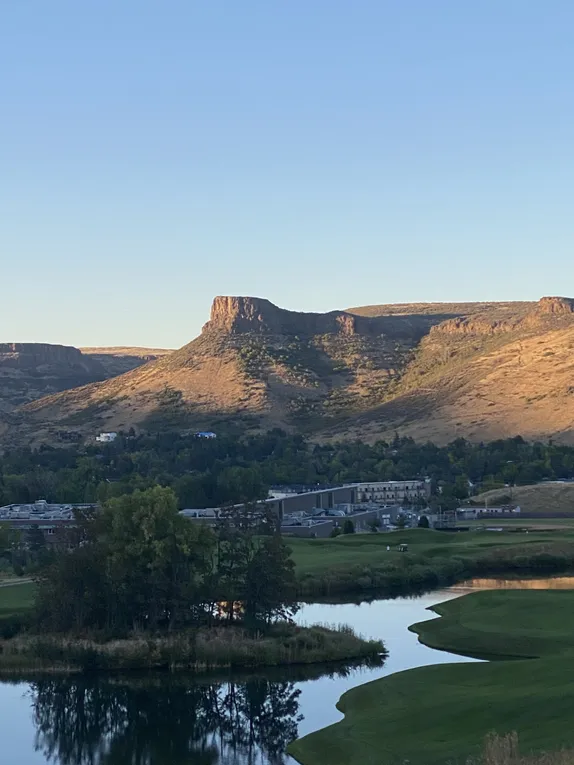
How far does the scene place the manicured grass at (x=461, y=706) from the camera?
37.0 m

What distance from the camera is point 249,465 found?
156m

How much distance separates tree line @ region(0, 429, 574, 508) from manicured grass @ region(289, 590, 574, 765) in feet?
199

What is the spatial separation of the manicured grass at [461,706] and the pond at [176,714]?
142cm

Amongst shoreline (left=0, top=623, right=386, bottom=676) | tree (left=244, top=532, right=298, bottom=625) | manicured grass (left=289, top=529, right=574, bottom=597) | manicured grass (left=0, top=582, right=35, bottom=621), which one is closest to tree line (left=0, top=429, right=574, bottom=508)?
manicured grass (left=289, top=529, right=574, bottom=597)

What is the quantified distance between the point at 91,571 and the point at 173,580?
3.59 metres

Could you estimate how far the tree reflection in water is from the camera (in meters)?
41.5

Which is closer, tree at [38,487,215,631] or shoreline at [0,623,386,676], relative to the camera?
shoreline at [0,623,386,676]

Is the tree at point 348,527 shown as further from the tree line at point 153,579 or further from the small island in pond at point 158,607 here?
the tree line at point 153,579

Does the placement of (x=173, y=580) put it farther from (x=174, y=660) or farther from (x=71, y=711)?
(x=71, y=711)

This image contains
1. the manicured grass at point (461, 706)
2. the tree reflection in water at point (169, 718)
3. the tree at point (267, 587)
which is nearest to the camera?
the manicured grass at point (461, 706)

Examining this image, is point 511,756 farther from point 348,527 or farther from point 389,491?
point 389,491

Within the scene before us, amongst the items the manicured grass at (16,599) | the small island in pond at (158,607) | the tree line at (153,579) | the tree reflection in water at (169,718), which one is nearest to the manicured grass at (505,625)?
the small island in pond at (158,607)

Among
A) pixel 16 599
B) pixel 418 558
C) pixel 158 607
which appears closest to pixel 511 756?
pixel 158 607

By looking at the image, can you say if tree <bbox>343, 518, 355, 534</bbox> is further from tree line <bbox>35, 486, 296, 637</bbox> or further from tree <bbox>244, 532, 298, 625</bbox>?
tree <bbox>244, 532, 298, 625</bbox>
